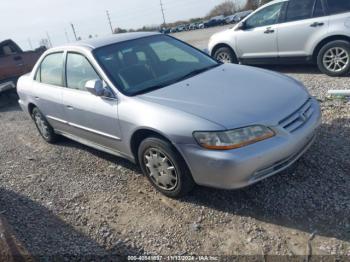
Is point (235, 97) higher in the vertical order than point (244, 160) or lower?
higher

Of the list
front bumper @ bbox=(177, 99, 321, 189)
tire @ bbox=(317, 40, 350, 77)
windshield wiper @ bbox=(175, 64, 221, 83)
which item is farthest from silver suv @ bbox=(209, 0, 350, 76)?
front bumper @ bbox=(177, 99, 321, 189)

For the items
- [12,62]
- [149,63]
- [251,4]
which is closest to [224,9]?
[251,4]

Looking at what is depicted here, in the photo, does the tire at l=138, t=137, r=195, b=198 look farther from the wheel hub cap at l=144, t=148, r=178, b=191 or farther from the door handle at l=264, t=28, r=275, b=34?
the door handle at l=264, t=28, r=275, b=34

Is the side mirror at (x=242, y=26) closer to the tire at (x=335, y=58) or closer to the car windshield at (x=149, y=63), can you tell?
the tire at (x=335, y=58)

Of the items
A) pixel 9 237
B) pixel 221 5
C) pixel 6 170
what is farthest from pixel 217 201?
pixel 221 5

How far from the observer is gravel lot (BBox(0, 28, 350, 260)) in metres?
2.83

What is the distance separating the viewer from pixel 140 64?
13.1 feet

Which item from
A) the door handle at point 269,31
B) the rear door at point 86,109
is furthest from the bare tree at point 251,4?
the rear door at point 86,109

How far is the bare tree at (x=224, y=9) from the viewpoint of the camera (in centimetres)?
5058

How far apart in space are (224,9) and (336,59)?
5164cm

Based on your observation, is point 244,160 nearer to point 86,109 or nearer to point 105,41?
point 86,109

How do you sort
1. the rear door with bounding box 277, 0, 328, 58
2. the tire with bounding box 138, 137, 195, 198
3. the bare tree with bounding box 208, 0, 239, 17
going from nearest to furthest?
the tire with bounding box 138, 137, 195, 198
the rear door with bounding box 277, 0, 328, 58
the bare tree with bounding box 208, 0, 239, 17

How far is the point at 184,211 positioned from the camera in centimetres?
334

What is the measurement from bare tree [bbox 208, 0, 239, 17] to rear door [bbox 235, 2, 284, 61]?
44561 millimetres
